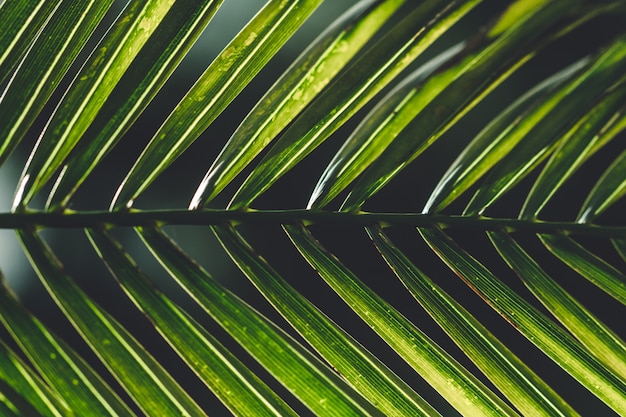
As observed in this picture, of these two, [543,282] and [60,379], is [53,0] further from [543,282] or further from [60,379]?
[543,282]

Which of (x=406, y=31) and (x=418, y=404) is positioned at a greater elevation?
(x=406, y=31)

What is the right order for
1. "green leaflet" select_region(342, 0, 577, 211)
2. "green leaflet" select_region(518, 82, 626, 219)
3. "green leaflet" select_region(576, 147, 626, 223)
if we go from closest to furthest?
1. "green leaflet" select_region(342, 0, 577, 211)
2. "green leaflet" select_region(518, 82, 626, 219)
3. "green leaflet" select_region(576, 147, 626, 223)

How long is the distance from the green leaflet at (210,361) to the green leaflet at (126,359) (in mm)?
26

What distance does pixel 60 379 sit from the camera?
0.53 m

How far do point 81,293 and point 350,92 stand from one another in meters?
0.32

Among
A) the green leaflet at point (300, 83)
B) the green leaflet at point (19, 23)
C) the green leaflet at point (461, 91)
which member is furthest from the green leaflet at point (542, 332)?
the green leaflet at point (19, 23)

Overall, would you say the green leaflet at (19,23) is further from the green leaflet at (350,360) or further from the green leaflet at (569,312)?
the green leaflet at (569,312)

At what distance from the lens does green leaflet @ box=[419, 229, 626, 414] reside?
62 cm

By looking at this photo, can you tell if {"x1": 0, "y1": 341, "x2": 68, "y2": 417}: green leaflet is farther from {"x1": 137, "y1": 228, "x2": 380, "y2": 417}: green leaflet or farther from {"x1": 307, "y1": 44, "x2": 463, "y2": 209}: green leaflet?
{"x1": 307, "y1": 44, "x2": 463, "y2": 209}: green leaflet

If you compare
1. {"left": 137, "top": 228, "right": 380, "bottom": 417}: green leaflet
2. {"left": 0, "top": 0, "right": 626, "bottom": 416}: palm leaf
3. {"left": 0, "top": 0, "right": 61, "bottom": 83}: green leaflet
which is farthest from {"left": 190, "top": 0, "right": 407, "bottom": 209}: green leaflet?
{"left": 0, "top": 0, "right": 61, "bottom": 83}: green leaflet

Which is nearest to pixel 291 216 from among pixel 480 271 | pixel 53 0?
pixel 480 271

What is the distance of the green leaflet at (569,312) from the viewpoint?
0.64 m

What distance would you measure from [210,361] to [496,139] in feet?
1.20

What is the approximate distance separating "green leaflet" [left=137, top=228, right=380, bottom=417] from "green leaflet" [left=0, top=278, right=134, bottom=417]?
0.39 feet
